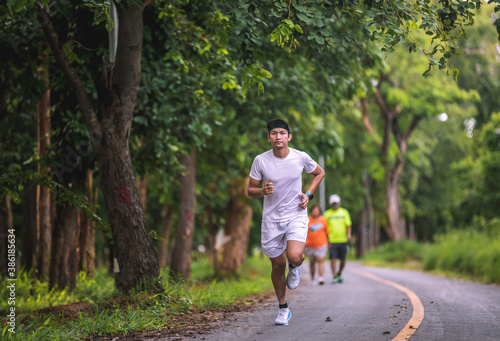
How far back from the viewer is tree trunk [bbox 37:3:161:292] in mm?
8680

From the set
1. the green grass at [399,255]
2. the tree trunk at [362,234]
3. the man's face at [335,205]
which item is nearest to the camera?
the man's face at [335,205]

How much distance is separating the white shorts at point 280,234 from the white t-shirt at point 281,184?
60 mm

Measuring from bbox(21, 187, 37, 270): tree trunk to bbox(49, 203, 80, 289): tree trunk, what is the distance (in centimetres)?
257

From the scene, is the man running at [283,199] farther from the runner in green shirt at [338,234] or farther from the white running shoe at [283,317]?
the runner in green shirt at [338,234]

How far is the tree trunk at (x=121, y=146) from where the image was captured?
868cm

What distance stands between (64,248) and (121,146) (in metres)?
4.19

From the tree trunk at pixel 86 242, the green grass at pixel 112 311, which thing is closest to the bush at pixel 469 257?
the green grass at pixel 112 311

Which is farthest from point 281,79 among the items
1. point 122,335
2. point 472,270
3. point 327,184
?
point 327,184

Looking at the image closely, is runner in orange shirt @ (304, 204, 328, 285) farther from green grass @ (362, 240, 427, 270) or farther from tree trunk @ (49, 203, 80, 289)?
green grass @ (362, 240, 427, 270)

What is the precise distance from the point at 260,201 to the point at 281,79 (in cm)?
1018

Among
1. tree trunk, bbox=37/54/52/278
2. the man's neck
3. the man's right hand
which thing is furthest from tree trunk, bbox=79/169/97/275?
the man's right hand

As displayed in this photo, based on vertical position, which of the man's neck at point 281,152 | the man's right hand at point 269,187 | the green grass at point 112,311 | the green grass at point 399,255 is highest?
the man's neck at point 281,152

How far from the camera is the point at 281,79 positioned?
14898 mm

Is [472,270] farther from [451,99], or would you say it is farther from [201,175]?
[451,99]
